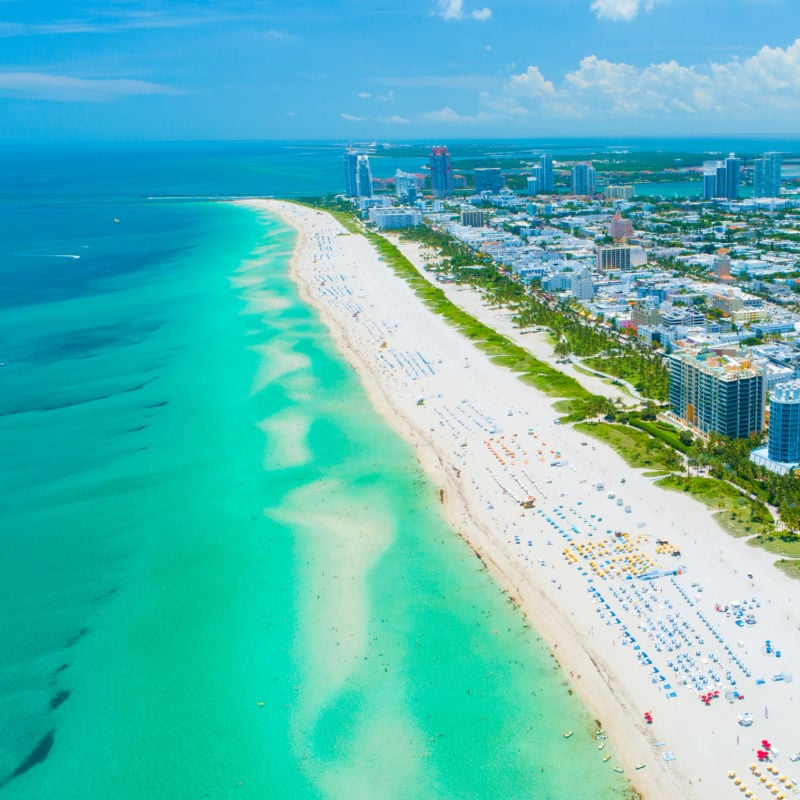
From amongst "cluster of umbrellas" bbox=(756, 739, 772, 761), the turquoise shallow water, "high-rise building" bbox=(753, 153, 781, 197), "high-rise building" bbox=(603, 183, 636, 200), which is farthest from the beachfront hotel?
"high-rise building" bbox=(753, 153, 781, 197)

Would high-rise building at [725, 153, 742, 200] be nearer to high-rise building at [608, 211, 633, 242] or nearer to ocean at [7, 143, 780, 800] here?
high-rise building at [608, 211, 633, 242]

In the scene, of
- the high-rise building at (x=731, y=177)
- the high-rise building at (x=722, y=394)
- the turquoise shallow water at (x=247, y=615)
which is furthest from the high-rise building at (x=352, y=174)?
the high-rise building at (x=722, y=394)

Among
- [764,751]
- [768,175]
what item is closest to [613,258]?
[764,751]

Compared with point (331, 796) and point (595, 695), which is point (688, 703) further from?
point (331, 796)

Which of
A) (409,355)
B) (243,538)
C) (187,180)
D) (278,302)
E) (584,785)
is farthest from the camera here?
(187,180)

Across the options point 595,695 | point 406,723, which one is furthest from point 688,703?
point 406,723

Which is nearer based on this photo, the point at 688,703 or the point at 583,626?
the point at 688,703
